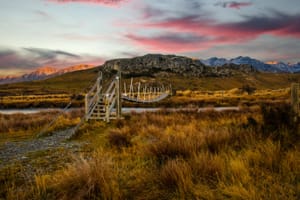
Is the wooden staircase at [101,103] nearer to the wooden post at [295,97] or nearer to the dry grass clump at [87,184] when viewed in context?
the wooden post at [295,97]

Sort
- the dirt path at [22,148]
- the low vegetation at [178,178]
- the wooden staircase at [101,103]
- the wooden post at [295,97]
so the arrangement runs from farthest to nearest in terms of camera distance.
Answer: the wooden staircase at [101,103]
the wooden post at [295,97]
the dirt path at [22,148]
the low vegetation at [178,178]

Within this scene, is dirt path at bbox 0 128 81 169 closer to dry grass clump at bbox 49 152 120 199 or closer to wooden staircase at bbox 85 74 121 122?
dry grass clump at bbox 49 152 120 199

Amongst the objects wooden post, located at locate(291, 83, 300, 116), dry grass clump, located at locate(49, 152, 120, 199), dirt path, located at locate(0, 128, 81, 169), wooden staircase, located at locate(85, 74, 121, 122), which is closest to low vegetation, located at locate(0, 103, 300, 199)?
dry grass clump, located at locate(49, 152, 120, 199)

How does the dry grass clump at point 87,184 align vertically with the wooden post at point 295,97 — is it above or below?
below

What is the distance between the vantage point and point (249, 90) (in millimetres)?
63531

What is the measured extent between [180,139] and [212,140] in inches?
33.6

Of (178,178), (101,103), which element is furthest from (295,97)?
(101,103)

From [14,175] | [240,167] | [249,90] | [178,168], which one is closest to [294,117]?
[240,167]

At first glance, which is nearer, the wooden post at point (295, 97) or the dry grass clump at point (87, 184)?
the dry grass clump at point (87, 184)

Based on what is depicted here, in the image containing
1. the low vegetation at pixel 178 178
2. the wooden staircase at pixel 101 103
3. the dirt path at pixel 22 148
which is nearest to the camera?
the low vegetation at pixel 178 178

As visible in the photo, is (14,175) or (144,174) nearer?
(144,174)

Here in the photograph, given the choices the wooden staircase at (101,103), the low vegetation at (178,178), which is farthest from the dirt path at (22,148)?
Result: the wooden staircase at (101,103)

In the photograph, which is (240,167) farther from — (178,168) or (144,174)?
(144,174)

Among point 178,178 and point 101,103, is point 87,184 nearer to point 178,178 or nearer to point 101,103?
point 178,178
